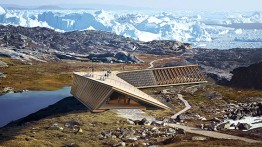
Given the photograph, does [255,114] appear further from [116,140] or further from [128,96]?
[116,140]

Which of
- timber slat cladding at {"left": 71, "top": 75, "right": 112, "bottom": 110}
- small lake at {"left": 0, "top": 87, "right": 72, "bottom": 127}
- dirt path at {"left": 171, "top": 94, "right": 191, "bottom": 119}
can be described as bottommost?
small lake at {"left": 0, "top": 87, "right": 72, "bottom": 127}

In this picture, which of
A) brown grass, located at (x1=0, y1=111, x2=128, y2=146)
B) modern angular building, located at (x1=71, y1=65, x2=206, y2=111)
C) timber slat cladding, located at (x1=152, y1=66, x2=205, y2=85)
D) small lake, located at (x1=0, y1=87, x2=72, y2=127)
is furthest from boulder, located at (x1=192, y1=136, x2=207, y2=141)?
timber slat cladding, located at (x1=152, y1=66, x2=205, y2=85)

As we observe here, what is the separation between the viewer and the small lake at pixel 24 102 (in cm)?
9156

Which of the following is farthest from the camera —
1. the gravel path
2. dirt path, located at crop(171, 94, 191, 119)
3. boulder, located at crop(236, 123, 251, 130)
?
dirt path, located at crop(171, 94, 191, 119)

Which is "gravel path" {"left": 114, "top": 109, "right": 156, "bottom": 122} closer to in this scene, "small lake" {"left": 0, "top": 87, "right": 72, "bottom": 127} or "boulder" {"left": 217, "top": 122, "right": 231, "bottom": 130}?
"boulder" {"left": 217, "top": 122, "right": 231, "bottom": 130}

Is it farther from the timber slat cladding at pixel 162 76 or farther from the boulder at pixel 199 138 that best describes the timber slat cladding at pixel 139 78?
the boulder at pixel 199 138

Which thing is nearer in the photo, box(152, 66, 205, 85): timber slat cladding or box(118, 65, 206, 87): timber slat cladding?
box(118, 65, 206, 87): timber slat cladding

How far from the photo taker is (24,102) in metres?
106

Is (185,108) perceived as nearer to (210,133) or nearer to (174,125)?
(174,125)

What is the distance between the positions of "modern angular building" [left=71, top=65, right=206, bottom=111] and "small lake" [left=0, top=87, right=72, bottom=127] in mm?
11688

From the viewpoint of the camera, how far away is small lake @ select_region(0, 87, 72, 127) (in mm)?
91562

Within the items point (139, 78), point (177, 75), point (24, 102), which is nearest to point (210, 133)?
point (139, 78)

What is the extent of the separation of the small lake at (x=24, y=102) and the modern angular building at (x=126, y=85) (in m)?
11.7

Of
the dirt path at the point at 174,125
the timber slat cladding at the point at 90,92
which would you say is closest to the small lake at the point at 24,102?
the timber slat cladding at the point at 90,92
